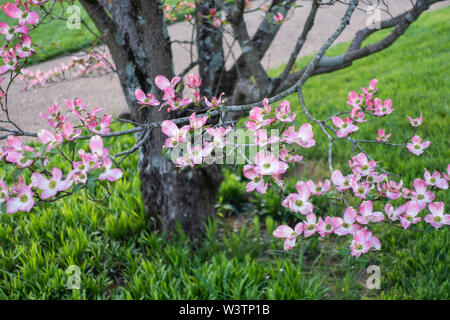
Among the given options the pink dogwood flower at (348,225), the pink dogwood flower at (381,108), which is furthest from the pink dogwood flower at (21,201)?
the pink dogwood flower at (381,108)

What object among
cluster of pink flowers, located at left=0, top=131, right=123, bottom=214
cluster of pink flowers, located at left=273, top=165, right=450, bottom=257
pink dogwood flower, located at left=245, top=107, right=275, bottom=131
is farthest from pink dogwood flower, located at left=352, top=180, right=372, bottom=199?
cluster of pink flowers, located at left=0, top=131, right=123, bottom=214

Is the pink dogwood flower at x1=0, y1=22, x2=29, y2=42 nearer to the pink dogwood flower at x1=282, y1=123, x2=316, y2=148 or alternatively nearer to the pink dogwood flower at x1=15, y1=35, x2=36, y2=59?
the pink dogwood flower at x1=15, y1=35, x2=36, y2=59

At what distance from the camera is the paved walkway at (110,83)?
6.36ft

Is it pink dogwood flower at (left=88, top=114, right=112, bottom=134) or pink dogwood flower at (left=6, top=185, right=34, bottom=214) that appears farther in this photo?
pink dogwood flower at (left=88, top=114, right=112, bottom=134)

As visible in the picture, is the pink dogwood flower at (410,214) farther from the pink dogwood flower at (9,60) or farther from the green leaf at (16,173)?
the pink dogwood flower at (9,60)

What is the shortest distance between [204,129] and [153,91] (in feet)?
3.58

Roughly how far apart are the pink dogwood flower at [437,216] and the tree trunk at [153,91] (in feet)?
3.83

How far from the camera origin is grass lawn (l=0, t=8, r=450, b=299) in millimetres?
1900

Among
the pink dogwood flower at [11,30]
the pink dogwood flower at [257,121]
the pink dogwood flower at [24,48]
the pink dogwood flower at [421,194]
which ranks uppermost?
the pink dogwood flower at [11,30]

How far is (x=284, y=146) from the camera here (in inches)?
37.8

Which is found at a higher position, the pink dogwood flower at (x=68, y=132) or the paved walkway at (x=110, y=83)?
the paved walkway at (x=110, y=83)
